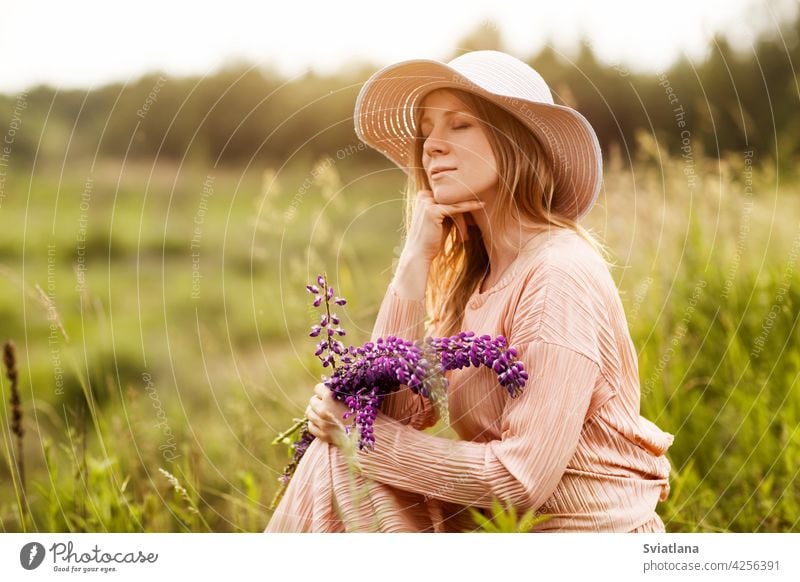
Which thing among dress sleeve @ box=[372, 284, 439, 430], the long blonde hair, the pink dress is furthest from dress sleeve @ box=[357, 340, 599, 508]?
the long blonde hair

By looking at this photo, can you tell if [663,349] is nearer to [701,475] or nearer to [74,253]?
[701,475]

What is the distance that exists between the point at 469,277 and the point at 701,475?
1.19 meters

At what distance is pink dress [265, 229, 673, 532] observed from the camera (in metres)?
1.75

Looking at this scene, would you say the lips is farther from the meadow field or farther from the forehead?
the meadow field

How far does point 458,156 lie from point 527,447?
0.63m

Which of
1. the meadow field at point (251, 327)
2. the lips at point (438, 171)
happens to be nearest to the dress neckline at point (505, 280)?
the lips at point (438, 171)

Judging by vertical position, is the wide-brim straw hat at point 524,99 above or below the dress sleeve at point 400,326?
above

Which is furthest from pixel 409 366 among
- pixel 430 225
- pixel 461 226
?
pixel 461 226

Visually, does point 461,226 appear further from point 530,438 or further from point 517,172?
point 530,438

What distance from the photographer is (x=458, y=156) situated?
1.93 meters

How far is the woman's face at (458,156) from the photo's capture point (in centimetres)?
192

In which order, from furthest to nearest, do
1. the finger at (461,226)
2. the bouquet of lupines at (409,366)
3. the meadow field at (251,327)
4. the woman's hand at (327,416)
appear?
1. the meadow field at (251,327)
2. the finger at (461,226)
3. the woman's hand at (327,416)
4. the bouquet of lupines at (409,366)

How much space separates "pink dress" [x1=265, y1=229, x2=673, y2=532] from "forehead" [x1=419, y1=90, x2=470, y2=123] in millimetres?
334

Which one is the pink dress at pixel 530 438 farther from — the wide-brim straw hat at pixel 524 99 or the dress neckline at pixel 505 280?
the wide-brim straw hat at pixel 524 99
